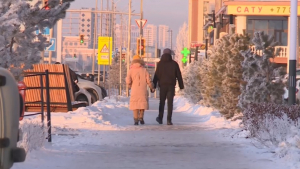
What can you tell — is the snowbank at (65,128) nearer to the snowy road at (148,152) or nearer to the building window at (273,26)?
the snowy road at (148,152)

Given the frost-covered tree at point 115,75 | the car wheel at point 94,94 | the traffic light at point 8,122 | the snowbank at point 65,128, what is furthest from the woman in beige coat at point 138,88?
the frost-covered tree at point 115,75

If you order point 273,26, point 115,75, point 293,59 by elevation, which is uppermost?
point 273,26

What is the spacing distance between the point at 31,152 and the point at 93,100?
72.2ft

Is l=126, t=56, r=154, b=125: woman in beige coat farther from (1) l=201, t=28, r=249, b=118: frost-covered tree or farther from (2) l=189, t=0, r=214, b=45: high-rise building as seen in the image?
(2) l=189, t=0, r=214, b=45: high-rise building

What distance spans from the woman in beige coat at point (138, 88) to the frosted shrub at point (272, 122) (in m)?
5.65

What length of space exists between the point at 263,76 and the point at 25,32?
614 centimetres

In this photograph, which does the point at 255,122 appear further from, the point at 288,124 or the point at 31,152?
the point at 31,152

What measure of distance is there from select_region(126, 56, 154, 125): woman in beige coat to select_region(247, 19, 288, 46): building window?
3987cm

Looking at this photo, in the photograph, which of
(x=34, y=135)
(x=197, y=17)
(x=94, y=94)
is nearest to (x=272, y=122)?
(x=34, y=135)

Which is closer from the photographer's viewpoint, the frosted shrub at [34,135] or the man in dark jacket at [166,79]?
the frosted shrub at [34,135]

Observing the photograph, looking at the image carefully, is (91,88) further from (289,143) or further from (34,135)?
(289,143)

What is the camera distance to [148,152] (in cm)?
1111

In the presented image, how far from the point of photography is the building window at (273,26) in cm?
5691

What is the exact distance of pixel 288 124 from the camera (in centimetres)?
1095
